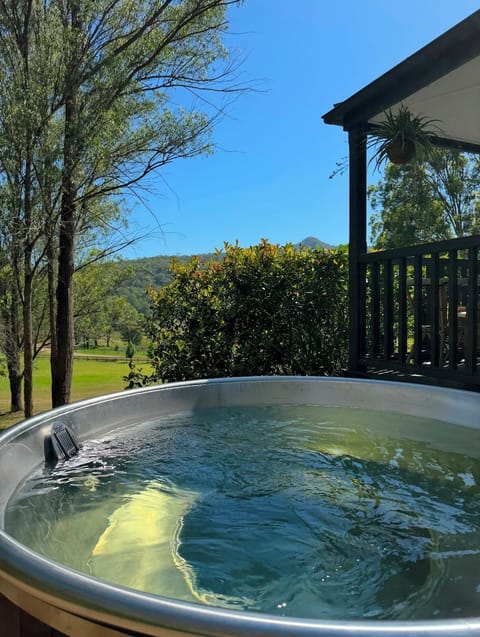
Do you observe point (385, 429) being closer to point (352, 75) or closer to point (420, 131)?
point (420, 131)

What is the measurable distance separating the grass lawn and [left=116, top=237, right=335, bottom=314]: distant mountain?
1.99 meters

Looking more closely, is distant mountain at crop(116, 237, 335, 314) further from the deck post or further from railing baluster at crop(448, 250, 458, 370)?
railing baluster at crop(448, 250, 458, 370)

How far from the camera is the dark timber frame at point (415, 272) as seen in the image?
329 centimetres

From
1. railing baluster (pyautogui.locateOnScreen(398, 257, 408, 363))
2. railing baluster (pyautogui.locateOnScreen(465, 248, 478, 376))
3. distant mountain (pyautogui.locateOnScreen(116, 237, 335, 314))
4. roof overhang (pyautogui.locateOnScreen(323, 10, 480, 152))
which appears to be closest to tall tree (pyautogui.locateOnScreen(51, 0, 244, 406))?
distant mountain (pyautogui.locateOnScreen(116, 237, 335, 314))

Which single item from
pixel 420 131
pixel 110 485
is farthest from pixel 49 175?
pixel 110 485

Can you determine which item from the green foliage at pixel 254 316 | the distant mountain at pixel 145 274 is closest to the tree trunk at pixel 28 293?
the distant mountain at pixel 145 274

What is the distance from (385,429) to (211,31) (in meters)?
5.45

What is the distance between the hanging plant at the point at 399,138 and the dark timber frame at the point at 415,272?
0.13 meters

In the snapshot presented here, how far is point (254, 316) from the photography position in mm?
4750

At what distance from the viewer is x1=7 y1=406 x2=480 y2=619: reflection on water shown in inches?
47.0

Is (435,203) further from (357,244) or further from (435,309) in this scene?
(435,309)

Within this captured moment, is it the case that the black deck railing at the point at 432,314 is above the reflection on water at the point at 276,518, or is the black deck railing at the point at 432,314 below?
above

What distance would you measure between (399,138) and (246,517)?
3.69m

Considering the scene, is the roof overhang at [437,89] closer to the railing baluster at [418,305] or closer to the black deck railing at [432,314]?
the black deck railing at [432,314]
